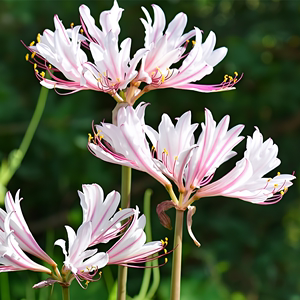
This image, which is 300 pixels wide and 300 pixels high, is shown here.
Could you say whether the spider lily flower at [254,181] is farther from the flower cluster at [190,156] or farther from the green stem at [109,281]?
the green stem at [109,281]

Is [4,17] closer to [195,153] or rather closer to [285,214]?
[285,214]

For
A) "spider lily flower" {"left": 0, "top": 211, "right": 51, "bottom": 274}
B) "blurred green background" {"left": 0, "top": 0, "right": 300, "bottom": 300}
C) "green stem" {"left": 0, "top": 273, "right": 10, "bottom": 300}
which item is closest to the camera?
"spider lily flower" {"left": 0, "top": 211, "right": 51, "bottom": 274}

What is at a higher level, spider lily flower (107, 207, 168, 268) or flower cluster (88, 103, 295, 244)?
flower cluster (88, 103, 295, 244)

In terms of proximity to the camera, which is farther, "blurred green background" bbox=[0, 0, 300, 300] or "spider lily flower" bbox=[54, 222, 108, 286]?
"blurred green background" bbox=[0, 0, 300, 300]

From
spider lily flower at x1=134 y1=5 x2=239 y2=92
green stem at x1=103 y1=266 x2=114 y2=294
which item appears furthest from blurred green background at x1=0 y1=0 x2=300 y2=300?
spider lily flower at x1=134 y1=5 x2=239 y2=92

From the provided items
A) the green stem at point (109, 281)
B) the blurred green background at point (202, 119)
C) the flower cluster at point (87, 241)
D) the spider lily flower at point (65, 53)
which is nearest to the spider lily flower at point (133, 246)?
the flower cluster at point (87, 241)

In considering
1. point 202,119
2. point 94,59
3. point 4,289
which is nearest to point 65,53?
point 94,59

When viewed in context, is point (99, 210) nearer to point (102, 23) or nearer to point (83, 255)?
point (83, 255)

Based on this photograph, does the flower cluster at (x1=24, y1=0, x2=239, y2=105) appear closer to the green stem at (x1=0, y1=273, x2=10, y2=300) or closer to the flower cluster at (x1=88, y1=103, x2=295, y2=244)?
the flower cluster at (x1=88, y1=103, x2=295, y2=244)
